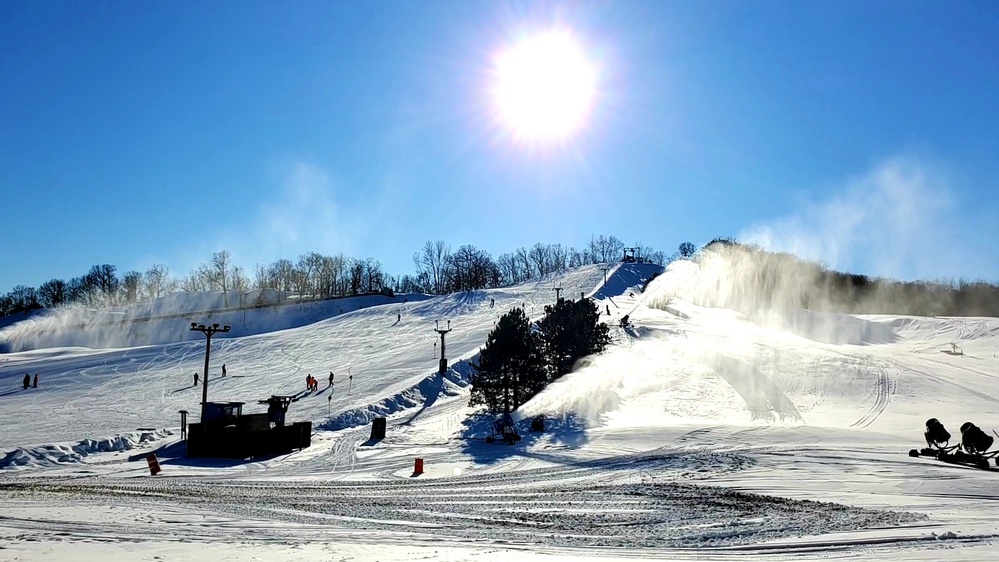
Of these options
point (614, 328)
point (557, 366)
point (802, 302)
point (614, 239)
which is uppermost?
point (614, 239)

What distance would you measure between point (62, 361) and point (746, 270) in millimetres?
85689

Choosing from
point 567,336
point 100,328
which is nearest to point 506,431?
point 567,336

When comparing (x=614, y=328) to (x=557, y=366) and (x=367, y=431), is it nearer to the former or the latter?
(x=557, y=366)

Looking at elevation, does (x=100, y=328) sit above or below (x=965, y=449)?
above

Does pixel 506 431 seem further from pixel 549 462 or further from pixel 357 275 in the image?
pixel 357 275

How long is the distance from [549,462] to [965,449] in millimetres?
13383

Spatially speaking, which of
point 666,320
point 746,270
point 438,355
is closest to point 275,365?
point 438,355

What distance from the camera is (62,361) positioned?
67125mm

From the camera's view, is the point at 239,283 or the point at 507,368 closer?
the point at 507,368

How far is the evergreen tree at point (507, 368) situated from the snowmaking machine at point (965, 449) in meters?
18.5

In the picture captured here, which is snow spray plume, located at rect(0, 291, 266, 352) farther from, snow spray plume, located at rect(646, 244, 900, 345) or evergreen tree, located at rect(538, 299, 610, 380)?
evergreen tree, located at rect(538, 299, 610, 380)

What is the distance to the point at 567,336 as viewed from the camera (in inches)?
1608

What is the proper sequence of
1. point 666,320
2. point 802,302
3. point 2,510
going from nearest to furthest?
1. point 2,510
2. point 666,320
3. point 802,302

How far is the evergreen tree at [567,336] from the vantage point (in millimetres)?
40781
